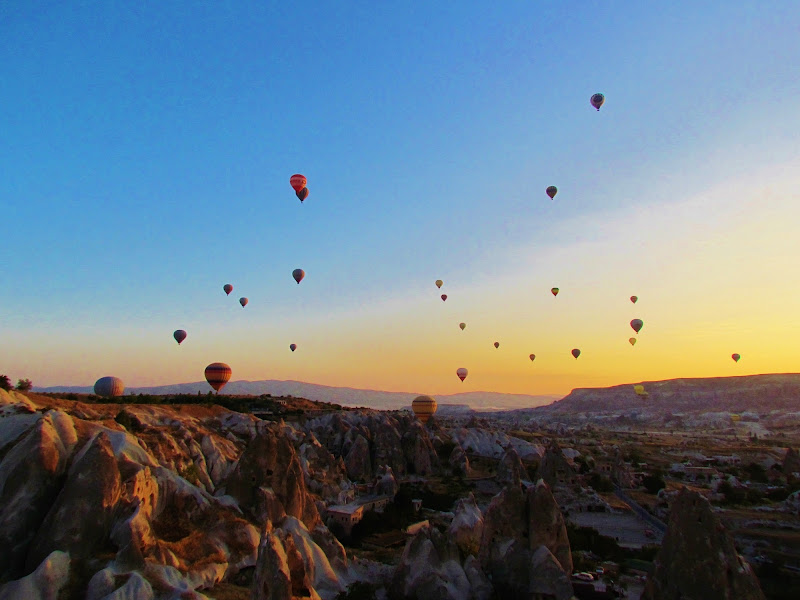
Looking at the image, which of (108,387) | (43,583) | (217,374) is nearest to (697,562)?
(43,583)

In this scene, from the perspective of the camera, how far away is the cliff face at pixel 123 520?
530 inches

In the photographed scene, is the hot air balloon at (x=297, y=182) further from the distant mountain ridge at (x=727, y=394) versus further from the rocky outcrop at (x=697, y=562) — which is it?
the distant mountain ridge at (x=727, y=394)

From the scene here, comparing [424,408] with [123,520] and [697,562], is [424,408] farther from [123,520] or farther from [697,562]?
[123,520]

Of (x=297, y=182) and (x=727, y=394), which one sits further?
(x=727, y=394)

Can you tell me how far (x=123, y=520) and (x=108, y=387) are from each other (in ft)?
168

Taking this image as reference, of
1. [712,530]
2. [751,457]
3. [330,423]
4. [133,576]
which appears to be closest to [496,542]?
[712,530]

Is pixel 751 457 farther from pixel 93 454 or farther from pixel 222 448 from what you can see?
pixel 93 454

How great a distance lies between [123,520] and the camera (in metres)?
14.6

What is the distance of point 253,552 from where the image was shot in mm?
18016

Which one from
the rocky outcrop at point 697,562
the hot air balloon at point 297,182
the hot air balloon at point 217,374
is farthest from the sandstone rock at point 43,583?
the hot air balloon at point 217,374

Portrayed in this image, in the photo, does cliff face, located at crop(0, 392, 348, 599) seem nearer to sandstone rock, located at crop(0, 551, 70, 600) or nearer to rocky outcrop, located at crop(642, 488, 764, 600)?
sandstone rock, located at crop(0, 551, 70, 600)

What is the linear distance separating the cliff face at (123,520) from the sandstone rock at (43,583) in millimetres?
26

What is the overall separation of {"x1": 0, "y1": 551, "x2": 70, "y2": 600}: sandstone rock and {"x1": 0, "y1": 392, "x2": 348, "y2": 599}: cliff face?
26mm

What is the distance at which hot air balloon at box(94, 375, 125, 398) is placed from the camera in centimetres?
5816
